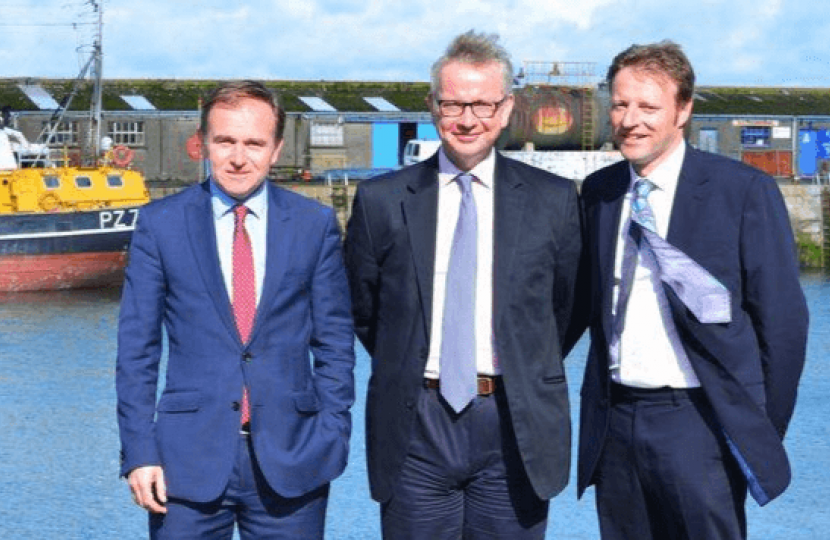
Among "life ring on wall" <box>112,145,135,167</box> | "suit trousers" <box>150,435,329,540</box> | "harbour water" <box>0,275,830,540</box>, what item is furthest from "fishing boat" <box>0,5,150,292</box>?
"suit trousers" <box>150,435,329,540</box>

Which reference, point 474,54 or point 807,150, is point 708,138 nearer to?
point 807,150

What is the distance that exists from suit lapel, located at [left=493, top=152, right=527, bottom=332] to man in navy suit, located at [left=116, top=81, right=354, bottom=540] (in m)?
0.45

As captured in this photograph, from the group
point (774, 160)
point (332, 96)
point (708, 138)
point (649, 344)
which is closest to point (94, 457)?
point (649, 344)

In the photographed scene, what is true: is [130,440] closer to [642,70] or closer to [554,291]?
[554,291]

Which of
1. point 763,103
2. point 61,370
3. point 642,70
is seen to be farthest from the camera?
point 763,103

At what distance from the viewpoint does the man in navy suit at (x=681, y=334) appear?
488 centimetres

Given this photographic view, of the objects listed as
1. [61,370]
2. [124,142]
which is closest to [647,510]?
[61,370]

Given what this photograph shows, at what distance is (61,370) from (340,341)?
18973 mm

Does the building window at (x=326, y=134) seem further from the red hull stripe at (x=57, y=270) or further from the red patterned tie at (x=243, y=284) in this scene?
the red patterned tie at (x=243, y=284)

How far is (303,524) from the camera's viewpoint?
4629 millimetres

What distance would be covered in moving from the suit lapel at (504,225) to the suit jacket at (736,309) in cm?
30

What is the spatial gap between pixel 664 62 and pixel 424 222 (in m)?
0.83

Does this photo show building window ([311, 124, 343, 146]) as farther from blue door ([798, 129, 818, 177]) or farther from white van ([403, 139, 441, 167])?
blue door ([798, 129, 818, 177])

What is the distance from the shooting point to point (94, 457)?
15.6m
